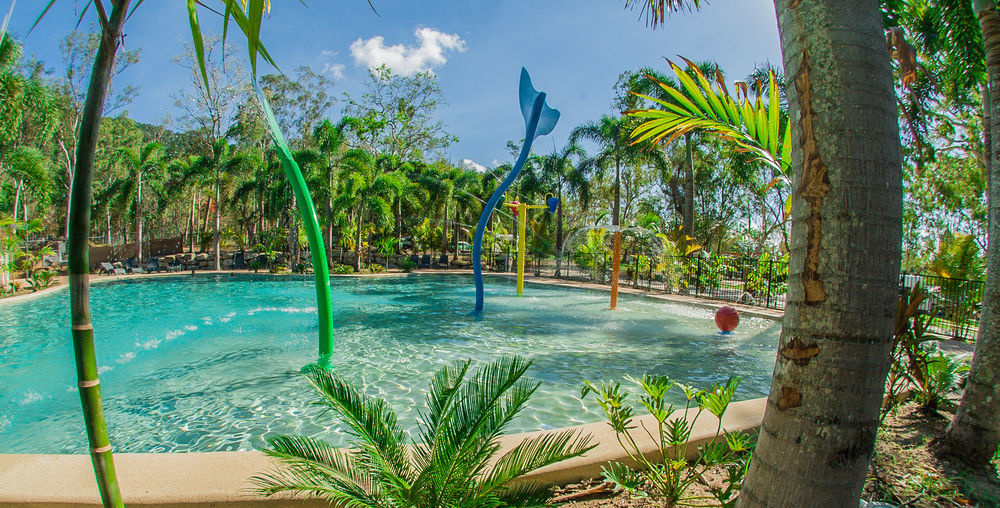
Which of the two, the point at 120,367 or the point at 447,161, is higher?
the point at 447,161

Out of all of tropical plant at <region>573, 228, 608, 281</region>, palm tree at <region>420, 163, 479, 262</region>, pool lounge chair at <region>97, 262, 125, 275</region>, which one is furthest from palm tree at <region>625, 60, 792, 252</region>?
palm tree at <region>420, 163, 479, 262</region>

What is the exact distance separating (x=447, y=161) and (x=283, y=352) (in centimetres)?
4190

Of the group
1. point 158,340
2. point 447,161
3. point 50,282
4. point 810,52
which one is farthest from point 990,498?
point 447,161

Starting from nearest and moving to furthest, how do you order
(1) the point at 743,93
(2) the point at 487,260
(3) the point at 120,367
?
(1) the point at 743,93
(3) the point at 120,367
(2) the point at 487,260

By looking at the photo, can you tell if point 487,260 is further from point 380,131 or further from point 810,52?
point 810,52

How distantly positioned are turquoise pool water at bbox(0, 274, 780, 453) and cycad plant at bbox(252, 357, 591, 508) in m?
2.65

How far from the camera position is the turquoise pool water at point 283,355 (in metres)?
5.05

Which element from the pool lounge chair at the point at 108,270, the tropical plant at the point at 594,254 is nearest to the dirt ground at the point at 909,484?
the tropical plant at the point at 594,254

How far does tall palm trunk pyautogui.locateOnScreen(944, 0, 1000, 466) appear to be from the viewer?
11.0 feet

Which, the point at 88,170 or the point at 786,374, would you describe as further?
the point at 88,170

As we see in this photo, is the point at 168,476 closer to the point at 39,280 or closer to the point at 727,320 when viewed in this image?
the point at 727,320

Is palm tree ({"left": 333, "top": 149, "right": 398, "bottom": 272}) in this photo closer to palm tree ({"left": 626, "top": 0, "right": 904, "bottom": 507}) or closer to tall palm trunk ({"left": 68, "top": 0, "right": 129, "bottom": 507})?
tall palm trunk ({"left": 68, "top": 0, "right": 129, "bottom": 507})

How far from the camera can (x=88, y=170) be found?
65.9 inches

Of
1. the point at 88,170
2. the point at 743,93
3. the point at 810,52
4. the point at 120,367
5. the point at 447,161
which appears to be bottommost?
the point at 120,367
